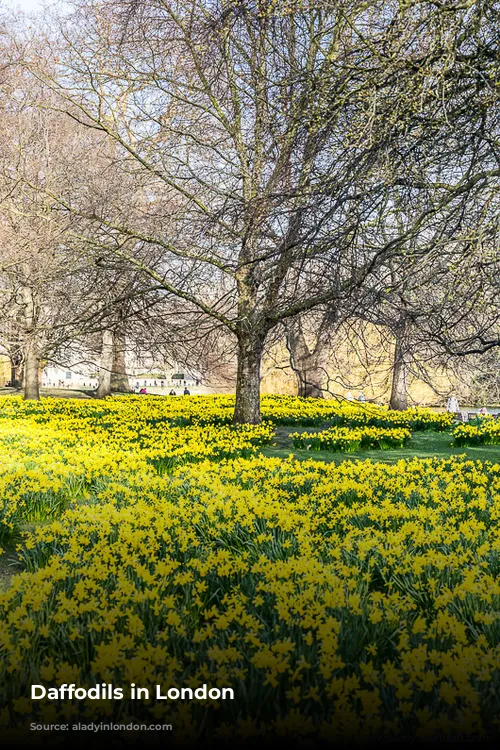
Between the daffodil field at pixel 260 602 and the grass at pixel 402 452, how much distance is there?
245 centimetres

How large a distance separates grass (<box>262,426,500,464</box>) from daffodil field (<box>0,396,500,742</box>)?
2451 millimetres

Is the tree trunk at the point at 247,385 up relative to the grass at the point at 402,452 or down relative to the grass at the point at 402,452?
up

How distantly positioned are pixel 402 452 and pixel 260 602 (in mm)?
6761

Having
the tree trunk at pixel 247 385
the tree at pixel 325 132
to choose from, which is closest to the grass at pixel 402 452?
the tree trunk at pixel 247 385

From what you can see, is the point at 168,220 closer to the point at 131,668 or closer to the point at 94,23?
the point at 94,23

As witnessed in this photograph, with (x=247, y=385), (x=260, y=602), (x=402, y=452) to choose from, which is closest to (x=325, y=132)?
(x=260, y=602)

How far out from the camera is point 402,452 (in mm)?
9039

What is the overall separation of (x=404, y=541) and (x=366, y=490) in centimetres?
132

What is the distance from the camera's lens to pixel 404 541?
149 inches

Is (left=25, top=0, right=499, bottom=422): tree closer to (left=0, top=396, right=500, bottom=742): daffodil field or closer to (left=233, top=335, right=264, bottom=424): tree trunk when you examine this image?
(left=233, top=335, right=264, bottom=424): tree trunk

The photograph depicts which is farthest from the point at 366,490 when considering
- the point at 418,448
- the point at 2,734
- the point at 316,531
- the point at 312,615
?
the point at 418,448

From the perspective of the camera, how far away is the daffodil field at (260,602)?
2.00 m

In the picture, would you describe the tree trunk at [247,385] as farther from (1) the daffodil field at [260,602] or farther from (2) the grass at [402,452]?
(1) the daffodil field at [260,602]

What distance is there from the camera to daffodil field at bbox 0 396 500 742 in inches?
78.5
